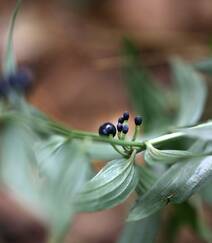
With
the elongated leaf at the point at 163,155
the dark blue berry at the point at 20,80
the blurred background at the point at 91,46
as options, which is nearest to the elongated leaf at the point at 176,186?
the elongated leaf at the point at 163,155

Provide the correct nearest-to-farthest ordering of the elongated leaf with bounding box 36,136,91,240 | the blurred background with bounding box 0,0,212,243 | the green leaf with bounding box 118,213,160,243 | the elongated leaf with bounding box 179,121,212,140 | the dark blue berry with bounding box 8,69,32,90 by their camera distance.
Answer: the elongated leaf with bounding box 179,121,212,140, the green leaf with bounding box 118,213,160,243, the elongated leaf with bounding box 36,136,91,240, the dark blue berry with bounding box 8,69,32,90, the blurred background with bounding box 0,0,212,243

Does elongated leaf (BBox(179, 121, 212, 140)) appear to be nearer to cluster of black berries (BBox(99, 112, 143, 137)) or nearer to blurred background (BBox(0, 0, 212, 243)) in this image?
cluster of black berries (BBox(99, 112, 143, 137))

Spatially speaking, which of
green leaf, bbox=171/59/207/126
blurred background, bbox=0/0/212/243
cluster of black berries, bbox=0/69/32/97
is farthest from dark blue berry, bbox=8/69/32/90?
blurred background, bbox=0/0/212/243

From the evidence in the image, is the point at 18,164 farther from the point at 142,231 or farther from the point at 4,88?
the point at 142,231

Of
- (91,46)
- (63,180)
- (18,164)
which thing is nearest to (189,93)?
(63,180)

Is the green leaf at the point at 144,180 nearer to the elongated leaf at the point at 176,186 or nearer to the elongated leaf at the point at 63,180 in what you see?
the elongated leaf at the point at 176,186

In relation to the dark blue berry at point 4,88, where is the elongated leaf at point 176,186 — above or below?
below
